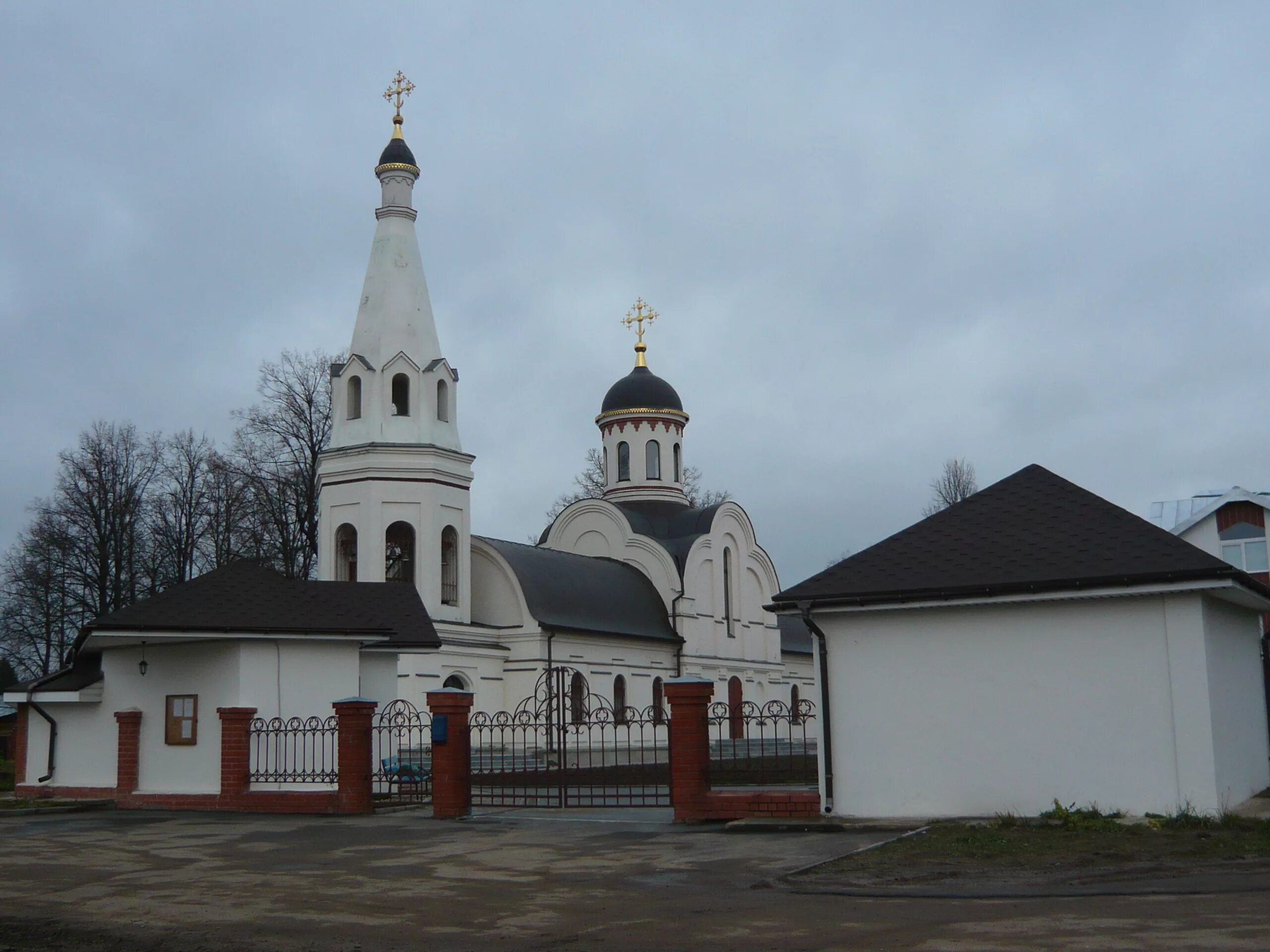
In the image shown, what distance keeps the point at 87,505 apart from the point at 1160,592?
118 feet

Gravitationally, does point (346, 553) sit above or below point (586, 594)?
above

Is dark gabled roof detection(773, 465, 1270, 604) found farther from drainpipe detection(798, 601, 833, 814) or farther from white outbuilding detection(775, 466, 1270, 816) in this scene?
drainpipe detection(798, 601, 833, 814)

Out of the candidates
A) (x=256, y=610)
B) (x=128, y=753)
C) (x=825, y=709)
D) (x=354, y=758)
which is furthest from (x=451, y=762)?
(x=128, y=753)

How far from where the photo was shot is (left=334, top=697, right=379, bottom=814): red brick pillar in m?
17.6

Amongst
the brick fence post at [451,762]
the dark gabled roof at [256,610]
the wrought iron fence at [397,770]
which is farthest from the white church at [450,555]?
the brick fence post at [451,762]

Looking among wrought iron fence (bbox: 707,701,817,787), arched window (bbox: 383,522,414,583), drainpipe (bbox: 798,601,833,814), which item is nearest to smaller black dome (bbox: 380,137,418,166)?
arched window (bbox: 383,522,414,583)

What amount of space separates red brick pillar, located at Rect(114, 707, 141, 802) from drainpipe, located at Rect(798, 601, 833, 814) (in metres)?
10.7

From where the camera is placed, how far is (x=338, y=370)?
36656mm

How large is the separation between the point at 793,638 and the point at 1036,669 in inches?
1605

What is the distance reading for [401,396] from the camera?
3675 centimetres

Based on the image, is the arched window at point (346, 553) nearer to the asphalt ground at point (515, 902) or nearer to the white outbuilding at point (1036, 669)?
the asphalt ground at point (515, 902)

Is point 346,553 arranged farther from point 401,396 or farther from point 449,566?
point 401,396

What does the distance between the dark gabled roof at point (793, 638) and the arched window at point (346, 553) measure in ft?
66.0

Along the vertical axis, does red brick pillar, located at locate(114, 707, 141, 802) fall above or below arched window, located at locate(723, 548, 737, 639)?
below
